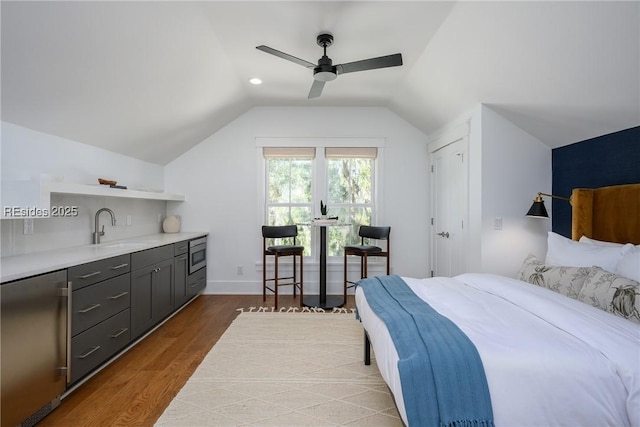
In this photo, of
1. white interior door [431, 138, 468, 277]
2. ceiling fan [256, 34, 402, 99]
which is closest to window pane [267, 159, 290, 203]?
ceiling fan [256, 34, 402, 99]

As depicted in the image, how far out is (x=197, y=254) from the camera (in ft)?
13.3

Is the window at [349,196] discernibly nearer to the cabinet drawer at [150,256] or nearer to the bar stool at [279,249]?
the bar stool at [279,249]

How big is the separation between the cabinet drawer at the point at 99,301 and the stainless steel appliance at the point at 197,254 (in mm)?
1290

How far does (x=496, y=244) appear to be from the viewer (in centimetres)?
296

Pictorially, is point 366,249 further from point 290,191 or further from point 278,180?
point 278,180

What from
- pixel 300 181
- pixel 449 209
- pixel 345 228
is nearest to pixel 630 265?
pixel 449 209

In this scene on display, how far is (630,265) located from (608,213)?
0.75m

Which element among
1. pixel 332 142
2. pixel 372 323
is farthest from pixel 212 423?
pixel 332 142

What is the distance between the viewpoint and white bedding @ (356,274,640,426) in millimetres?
1126

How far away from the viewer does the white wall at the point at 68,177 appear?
219 centimetres

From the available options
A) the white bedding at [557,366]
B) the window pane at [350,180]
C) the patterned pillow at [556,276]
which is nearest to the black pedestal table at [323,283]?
the window pane at [350,180]

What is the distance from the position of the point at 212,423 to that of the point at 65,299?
3.94 feet

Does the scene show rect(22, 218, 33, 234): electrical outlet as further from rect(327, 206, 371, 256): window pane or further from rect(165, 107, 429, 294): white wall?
rect(327, 206, 371, 256): window pane

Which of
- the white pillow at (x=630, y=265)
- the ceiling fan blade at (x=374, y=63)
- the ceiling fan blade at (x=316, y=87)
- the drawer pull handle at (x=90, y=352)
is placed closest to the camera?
the white pillow at (x=630, y=265)
